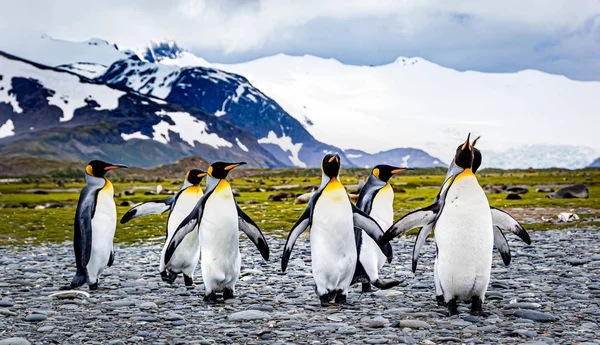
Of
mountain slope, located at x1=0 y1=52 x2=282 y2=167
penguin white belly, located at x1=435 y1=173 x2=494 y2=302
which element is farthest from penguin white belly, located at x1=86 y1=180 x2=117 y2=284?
mountain slope, located at x1=0 y1=52 x2=282 y2=167

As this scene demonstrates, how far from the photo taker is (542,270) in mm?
5816

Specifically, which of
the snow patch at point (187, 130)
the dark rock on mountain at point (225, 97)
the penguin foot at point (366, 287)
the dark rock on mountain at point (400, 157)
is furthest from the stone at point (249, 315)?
the dark rock on mountain at point (225, 97)

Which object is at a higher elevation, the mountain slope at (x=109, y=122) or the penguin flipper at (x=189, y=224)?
the mountain slope at (x=109, y=122)

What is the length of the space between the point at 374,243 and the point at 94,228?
2799 mm

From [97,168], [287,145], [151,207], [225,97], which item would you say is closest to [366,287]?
[151,207]

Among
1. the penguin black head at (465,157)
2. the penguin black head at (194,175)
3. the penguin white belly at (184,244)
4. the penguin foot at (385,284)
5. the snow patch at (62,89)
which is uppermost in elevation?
the snow patch at (62,89)

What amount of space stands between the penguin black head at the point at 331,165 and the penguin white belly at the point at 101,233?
7.61 feet

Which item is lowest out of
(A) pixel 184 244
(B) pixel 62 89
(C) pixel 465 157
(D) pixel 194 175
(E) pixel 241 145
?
(A) pixel 184 244

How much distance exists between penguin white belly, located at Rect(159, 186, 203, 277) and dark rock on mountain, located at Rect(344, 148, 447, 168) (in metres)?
100

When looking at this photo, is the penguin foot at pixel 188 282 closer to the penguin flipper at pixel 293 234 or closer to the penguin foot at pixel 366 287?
the penguin flipper at pixel 293 234

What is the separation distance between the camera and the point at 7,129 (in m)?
125

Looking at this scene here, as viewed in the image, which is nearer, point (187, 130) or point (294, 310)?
point (294, 310)

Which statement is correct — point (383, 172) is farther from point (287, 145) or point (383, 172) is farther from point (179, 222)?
point (287, 145)

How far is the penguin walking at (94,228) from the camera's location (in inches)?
218
